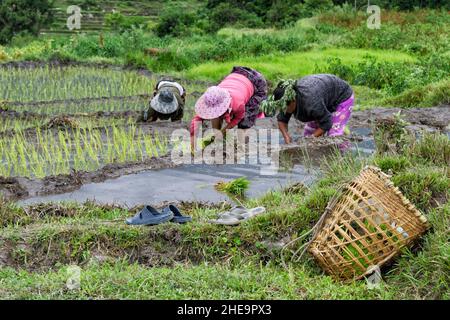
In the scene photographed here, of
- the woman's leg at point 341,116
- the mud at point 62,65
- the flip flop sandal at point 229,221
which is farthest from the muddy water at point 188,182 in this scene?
the mud at point 62,65

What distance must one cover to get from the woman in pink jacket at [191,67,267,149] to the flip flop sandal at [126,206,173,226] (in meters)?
2.16

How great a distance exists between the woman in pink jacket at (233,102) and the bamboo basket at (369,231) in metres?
2.82

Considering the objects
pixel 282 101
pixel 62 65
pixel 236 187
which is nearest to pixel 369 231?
pixel 236 187

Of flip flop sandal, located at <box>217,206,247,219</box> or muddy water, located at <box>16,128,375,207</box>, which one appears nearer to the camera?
flip flop sandal, located at <box>217,206,247,219</box>

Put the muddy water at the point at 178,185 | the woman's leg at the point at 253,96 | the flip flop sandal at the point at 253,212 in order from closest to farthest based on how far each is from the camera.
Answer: the flip flop sandal at the point at 253,212 < the muddy water at the point at 178,185 < the woman's leg at the point at 253,96

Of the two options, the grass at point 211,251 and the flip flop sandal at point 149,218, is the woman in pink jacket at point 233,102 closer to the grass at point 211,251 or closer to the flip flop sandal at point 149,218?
the grass at point 211,251

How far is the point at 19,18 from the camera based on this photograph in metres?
27.7

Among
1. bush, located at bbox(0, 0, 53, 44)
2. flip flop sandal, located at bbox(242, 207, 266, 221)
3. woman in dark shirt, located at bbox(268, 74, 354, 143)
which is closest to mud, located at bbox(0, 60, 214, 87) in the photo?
woman in dark shirt, located at bbox(268, 74, 354, 143)

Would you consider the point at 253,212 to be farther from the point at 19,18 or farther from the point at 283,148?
the point at 19,18

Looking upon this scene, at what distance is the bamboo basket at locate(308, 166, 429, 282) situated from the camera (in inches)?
166

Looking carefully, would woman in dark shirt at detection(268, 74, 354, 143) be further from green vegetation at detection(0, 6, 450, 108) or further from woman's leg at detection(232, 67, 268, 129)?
green vegetation at detection(0, 6, 450, 108)

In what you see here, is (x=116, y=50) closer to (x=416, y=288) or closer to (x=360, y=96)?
(x=360, y=96)

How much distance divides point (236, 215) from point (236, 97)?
2.45 m

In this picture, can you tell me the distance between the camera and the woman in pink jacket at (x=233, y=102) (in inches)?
275
